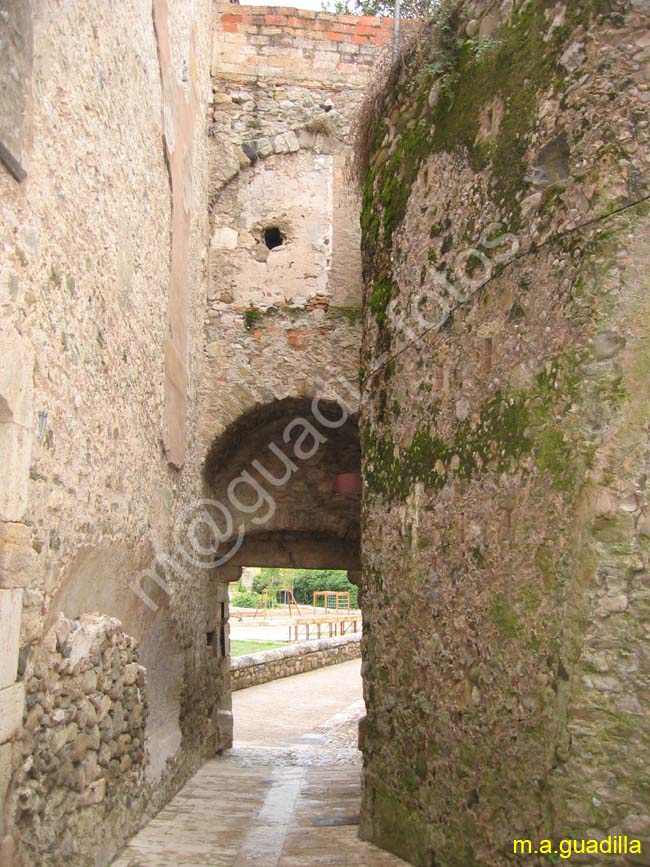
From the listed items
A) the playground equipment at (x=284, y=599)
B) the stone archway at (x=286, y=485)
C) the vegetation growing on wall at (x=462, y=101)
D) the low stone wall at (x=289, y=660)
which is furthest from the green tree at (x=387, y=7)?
the playground equipment at (x=284, y=599)

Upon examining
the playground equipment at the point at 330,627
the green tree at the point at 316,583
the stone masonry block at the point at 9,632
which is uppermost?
the stone masonry block at the point at 9,632

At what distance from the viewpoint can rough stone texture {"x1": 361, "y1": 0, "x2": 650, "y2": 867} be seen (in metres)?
2.38

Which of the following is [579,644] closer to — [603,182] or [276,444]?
[603,182]

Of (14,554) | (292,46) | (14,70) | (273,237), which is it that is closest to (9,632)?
(14,554)

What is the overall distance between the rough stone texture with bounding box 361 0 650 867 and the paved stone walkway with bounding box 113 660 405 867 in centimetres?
38

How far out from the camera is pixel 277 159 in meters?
6.77

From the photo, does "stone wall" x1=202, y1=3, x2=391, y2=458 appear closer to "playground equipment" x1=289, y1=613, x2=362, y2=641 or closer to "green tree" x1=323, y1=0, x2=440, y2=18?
"green tree" x1=323, y1=0, x2=440, y2=18

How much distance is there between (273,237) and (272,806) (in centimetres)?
432

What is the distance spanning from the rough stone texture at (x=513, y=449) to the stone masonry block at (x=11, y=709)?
159 cm

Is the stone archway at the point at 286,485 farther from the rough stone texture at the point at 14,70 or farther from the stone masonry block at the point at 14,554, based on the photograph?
the rough stone texture at the point at 14,70

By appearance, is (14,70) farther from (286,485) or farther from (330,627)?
(330,627)

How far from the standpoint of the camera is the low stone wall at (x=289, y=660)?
37.8 ft

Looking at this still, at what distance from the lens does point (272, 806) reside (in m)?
5.10

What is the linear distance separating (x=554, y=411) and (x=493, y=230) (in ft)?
2.86
